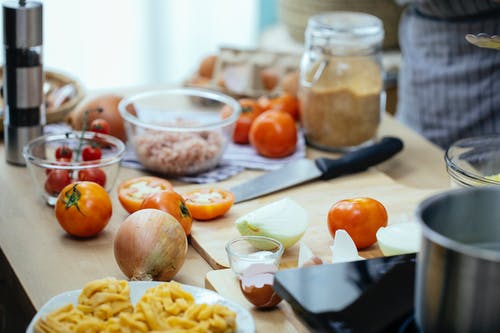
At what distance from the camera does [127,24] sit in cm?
324

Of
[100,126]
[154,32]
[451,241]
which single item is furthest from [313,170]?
[154,32]

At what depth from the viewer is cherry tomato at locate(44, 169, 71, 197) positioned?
58.8 inches

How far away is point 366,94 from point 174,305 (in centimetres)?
89

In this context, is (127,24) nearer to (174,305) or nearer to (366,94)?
(366,94)

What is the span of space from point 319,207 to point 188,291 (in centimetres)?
48

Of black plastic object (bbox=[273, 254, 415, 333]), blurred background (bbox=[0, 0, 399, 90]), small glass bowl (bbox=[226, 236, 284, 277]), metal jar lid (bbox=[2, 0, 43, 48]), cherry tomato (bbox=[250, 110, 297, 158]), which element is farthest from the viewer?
blurred background (bbox=[0, 0, 399, 90])

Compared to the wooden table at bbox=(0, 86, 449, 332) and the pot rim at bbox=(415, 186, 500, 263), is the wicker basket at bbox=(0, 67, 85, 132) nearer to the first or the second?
the wooden table at bbox=(0, 86, 449, 332)

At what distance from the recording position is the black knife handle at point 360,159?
166 cm

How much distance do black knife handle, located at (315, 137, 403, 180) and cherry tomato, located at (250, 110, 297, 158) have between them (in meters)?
0.13

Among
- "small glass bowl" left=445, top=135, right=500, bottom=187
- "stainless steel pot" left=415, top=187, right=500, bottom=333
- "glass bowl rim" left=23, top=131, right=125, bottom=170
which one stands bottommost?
"glass bowl rim" left=23, top=131, right=125, bottom=170

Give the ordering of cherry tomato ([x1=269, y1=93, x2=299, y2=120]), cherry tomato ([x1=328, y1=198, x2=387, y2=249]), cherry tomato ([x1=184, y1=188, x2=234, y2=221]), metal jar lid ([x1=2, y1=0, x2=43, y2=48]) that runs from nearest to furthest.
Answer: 1. cherry tomato ([x1=328, y1=198, x2=387, y2=249])
2. cherry tomato ([x1=184, y1=188, x2=234, y2=221])
3. metal jar lid ([x1=2, y1=0, x2=43, y2=48])
4. cherry tomato ([x1=269, y1=93, x2=299, y2=120])

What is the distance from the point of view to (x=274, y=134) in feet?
5.82

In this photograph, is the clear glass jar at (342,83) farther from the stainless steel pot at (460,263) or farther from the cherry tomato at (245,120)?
the stainless steel pot at (460,263)

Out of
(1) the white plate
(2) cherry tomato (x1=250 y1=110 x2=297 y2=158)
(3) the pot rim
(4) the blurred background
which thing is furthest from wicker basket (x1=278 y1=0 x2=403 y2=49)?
(3) the pot rim
